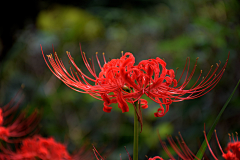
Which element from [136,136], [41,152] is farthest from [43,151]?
[136,136]

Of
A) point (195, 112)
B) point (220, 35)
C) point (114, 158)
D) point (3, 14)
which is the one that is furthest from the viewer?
point (3, 14)

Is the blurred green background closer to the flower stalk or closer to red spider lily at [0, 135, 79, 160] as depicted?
red spider lily at [0, 135, 79, 160]

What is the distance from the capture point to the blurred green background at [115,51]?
266cm

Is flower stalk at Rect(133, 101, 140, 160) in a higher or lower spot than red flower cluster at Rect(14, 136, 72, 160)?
higher

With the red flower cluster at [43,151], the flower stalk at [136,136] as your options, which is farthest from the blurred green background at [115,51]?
the flower stalk at [136,136]

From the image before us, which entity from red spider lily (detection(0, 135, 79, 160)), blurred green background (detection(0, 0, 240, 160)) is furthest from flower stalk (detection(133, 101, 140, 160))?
blurred green background (detection(0, 0, 240, 160))

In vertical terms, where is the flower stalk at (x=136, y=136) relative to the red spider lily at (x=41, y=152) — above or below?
above

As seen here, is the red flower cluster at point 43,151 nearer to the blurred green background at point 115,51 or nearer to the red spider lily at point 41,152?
the red spider lily at point 41,152

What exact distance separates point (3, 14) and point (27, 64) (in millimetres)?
1157

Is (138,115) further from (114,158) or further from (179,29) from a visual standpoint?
(179,29)

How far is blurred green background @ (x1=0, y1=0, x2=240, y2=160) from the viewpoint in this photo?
2.66 metres

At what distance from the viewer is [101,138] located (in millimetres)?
3414

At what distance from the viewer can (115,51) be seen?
509 cm

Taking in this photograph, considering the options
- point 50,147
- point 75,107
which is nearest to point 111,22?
point 75,107
